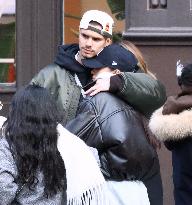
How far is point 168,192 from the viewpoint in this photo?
24.4 feet

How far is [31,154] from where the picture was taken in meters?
3.50

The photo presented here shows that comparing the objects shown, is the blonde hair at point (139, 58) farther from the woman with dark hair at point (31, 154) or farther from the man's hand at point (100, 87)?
the woman with dark hair at point (31, 154)

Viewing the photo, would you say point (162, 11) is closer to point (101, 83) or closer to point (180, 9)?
point (180, 9)

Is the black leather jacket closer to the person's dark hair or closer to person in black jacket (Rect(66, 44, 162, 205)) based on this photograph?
person in black jacket (Rect(66, 44, 162, 205))

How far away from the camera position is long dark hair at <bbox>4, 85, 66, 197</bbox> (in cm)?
349

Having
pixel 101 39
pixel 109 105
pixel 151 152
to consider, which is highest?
pixel 101 39

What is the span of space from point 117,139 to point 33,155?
68 centimetres

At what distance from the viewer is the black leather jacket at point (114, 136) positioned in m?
4.06

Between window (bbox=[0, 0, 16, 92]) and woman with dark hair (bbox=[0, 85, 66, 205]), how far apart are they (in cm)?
452

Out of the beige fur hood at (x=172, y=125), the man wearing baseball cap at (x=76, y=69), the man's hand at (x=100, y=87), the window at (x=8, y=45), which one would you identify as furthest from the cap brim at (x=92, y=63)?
the window at (x=8, y=45)

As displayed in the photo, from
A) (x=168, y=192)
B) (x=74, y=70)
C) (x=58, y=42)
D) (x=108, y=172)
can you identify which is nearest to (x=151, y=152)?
(x=108, y=172)

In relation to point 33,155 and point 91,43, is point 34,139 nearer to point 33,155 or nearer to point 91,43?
point 33,155

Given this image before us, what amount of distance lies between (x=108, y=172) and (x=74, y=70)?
89 cm

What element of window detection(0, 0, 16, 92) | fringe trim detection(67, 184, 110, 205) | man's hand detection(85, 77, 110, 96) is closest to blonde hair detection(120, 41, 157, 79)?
man's hand detection(85, 77, 110, 96)
